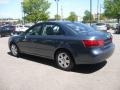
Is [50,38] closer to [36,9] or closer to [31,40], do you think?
[31,40]

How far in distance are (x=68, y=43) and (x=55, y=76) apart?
1092 millimetres

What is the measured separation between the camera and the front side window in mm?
7459

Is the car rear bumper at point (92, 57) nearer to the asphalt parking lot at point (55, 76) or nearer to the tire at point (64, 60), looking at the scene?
the tire at point (64, 60)

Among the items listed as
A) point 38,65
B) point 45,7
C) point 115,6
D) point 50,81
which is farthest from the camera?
point 45,7

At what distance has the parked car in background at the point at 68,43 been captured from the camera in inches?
259

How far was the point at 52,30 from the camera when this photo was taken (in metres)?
7.69

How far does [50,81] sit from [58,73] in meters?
0.84

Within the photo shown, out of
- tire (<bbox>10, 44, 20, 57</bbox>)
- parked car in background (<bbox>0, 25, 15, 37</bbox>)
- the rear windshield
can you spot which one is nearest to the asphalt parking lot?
tire (<bbox>10, 44, 20, 57</bbox>)

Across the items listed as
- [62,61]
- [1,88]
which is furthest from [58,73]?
[1,88]

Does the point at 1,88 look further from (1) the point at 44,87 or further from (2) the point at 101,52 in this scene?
(2) the point at 101,52

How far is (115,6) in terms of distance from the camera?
135ft

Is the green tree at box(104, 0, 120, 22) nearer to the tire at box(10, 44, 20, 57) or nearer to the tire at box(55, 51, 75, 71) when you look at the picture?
the tire at box(10, 44, 20, 57)

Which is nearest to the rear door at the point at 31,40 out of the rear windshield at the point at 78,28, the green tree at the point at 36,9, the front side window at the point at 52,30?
the front side window at the point at 52,30

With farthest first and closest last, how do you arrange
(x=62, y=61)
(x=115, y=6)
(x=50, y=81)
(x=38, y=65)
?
(x=115, y=6), (x=38, y=65), (x=62, y=61), (x=50, y=81)
